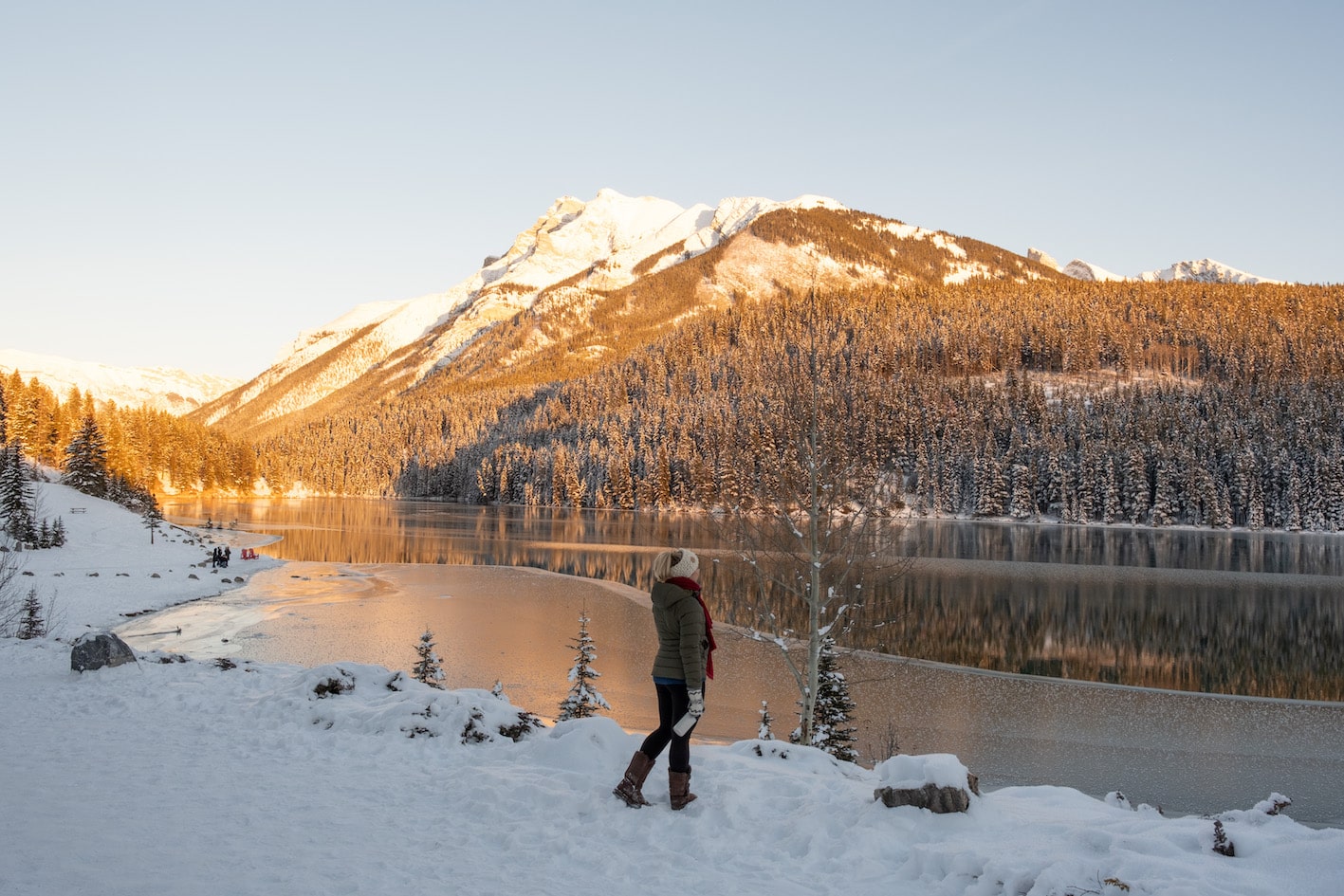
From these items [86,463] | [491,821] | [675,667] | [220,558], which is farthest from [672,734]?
[86,463]

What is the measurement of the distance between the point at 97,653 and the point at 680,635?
10.9 metres

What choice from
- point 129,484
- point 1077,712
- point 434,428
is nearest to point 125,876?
point 1077,712

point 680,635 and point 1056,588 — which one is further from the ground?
point 680,635

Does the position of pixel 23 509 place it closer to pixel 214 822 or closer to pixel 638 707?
pixel 638 707

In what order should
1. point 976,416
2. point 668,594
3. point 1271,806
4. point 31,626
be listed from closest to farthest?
point 1271,806 < point 668,594 < point 31,626 < point 976,416

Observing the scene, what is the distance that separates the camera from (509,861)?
6.05 m

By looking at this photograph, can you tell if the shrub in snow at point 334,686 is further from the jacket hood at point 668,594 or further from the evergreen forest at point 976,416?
the evergreen forest at point 976,416

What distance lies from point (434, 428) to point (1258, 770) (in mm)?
185213

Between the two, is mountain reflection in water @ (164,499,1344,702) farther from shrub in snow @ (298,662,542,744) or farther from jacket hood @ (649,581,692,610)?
jacket hood @ (649,581,692,610)

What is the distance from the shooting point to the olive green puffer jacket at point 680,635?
711 cm

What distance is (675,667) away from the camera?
24.0 ft

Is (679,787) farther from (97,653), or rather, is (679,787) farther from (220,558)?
(220,558)

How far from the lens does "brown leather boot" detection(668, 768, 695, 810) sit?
7.23m

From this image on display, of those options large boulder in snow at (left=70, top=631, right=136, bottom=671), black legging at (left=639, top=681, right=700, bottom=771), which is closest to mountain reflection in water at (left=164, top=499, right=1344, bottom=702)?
black legging at (left=639, top=681, right=700, bottom=771)
